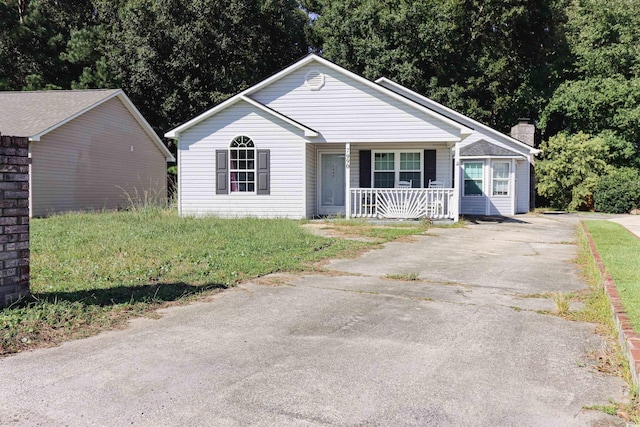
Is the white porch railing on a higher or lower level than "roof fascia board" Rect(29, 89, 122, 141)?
lower

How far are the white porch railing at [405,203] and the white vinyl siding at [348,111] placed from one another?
1.72m

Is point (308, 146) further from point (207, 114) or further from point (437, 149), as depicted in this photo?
point (437, 149)

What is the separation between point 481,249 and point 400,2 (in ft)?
79.6

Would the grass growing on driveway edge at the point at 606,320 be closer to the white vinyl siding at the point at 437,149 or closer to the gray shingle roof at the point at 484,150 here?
the white vinyl siding at the point at 437,149

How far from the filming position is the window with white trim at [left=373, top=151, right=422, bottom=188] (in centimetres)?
1811

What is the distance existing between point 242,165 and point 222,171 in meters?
0.71

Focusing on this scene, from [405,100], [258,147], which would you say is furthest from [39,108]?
[405,100]

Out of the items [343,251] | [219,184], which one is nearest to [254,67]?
[219,184]

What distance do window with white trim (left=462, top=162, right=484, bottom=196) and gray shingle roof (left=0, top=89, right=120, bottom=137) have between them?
15788mm

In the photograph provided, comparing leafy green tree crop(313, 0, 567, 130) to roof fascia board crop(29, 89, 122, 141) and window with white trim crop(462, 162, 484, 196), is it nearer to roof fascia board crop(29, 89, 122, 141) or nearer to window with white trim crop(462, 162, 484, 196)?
window with white trim crop(462, 162, 484, 196)

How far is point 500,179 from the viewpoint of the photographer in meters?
21.7

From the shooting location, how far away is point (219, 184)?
17.1m

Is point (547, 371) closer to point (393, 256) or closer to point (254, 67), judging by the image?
point (393, 256)

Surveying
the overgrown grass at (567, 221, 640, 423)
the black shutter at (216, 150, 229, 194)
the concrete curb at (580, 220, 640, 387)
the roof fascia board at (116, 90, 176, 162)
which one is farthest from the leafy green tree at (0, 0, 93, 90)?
the concrete curb at (580, 220, 640, 387)
